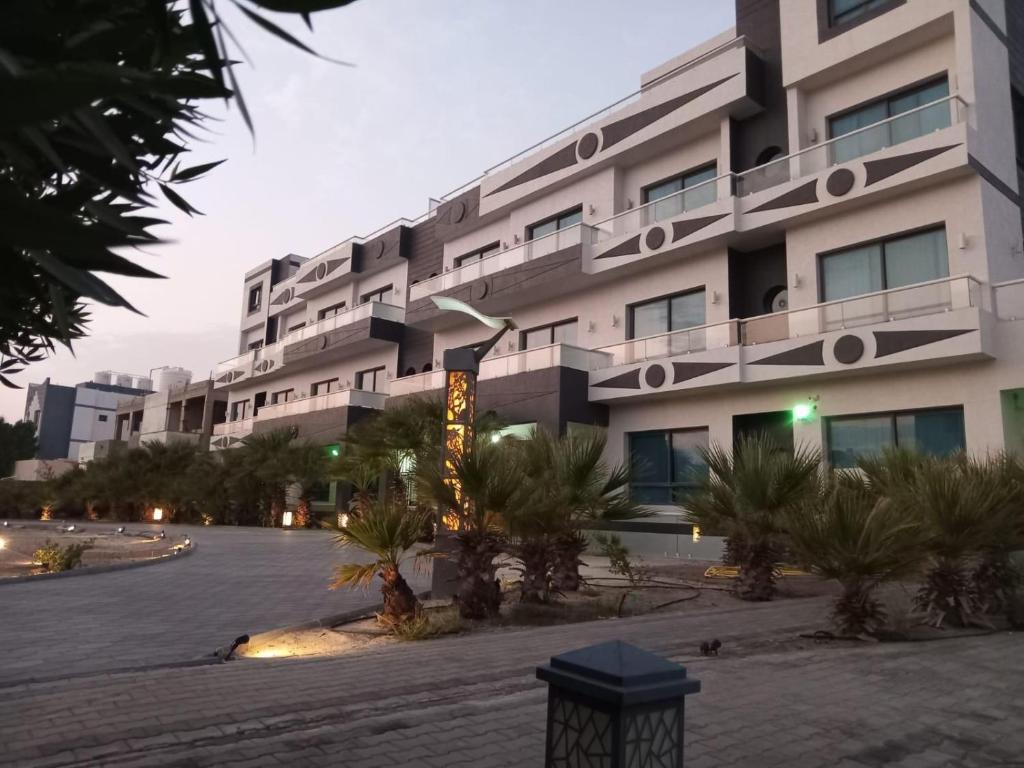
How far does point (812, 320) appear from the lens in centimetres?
1792

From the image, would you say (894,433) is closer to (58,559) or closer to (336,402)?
(58,559)

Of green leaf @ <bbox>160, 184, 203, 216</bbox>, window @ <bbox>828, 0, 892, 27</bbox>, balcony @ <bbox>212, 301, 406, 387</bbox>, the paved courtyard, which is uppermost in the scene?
window @ <bbox>828, 0, 892, 27</bbox>

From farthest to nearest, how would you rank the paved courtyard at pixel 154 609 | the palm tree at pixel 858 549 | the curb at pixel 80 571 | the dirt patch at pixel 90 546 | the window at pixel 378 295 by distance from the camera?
1. the window at pixel 378 295
2. the dirt patch at pixel 90 546
3. the curb at pixel 80 571
4. the palm tree at pixel 858 549
5. the paved courtyard at pixel 154 609

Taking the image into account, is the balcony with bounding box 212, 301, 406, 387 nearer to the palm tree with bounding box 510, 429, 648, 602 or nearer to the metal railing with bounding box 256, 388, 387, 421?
the metal railing with bounding box 256, 388, 387, 421

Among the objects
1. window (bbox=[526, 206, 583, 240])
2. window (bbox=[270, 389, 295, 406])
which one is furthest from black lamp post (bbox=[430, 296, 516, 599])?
window (bbox=[270, 389, 295, 406])

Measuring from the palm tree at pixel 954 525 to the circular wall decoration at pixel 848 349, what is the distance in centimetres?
830

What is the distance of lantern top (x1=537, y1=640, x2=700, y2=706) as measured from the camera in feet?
9.37

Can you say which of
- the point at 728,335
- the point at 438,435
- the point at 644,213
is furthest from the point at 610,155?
the point at 438,435

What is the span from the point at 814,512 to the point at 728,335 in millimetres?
11822

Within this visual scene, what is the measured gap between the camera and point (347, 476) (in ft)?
71.2

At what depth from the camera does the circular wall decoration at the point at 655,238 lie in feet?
71.8

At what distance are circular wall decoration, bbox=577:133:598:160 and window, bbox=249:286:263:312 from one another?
1182 inches

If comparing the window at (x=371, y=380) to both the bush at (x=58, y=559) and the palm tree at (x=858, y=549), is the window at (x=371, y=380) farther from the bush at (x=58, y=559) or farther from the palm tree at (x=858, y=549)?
the palm tree at (x=858, y=549)

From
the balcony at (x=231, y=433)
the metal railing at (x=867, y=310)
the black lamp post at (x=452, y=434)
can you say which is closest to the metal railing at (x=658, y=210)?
the metal railing at (x=867, y=310)
